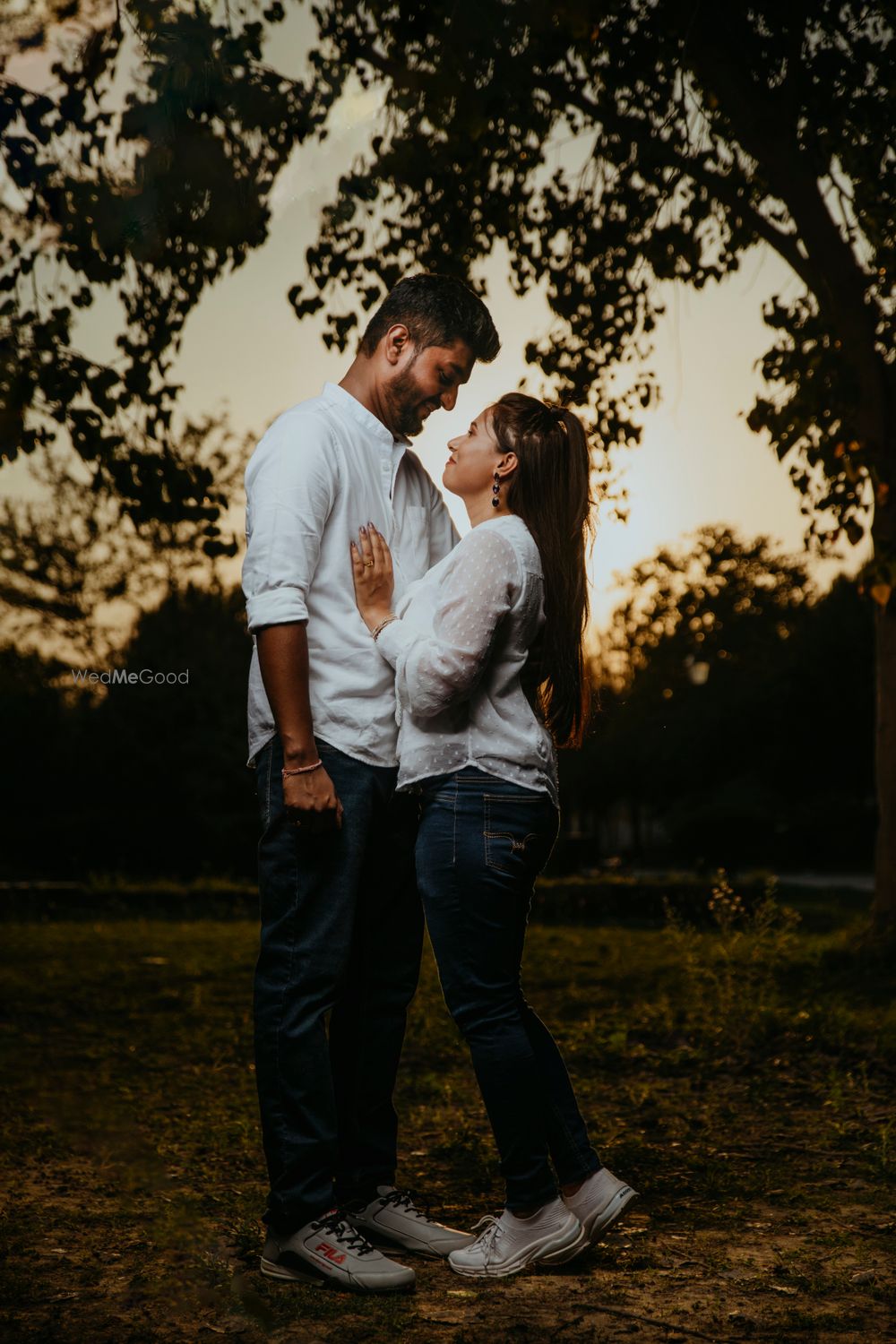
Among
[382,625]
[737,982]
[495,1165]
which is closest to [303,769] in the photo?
[382,625]

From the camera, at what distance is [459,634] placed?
292cm

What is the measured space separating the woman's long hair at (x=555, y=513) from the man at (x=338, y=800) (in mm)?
250

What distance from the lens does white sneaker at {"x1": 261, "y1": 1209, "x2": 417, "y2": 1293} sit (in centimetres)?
277

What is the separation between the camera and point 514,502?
3.14 meters

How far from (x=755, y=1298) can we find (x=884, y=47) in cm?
667

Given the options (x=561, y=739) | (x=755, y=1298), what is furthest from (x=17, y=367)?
(x=755, y=1298)

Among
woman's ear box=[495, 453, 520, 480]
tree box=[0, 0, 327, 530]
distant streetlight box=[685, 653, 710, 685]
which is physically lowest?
woman's ear box=[495, 453, 520, 480]

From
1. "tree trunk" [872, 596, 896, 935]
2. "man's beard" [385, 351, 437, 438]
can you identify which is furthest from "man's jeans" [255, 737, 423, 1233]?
"tree trunk" [872, 596, 896, 935]

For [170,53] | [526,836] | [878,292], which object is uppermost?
[170,53]

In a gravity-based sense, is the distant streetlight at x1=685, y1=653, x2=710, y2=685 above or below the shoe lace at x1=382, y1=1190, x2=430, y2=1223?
above

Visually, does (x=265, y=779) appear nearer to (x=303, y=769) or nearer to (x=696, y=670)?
(x=303, y=769)

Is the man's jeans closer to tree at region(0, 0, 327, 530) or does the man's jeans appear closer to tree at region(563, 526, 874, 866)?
tree at region(0, 0, 327, 530)

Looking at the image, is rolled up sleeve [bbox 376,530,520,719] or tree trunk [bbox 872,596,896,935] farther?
tree trunk [bbox 872,596,896,935]

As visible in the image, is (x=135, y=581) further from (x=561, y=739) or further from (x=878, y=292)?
(x=561, y=739)
